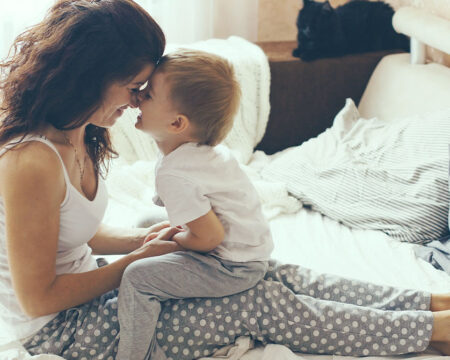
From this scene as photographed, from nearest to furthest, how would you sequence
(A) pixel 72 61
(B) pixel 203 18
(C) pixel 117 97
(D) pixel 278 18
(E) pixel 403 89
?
(A) pixel 72 61 < (C) pixel 117 97 < (E) pixel 403 89 < (B) pixel 203 18 < (D) pixel 278 18

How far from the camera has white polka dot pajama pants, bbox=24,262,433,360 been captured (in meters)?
1.27

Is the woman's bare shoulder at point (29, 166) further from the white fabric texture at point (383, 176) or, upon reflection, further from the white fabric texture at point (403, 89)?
the white fabric texture at point (403, 89)

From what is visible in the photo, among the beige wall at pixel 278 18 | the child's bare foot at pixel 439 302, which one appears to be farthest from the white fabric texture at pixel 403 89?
the child's bare foot at pixel 439 302

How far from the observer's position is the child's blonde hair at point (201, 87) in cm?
122

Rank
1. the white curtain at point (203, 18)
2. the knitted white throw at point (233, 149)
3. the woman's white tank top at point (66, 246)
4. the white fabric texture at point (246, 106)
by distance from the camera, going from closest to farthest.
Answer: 1. the woman's white tank top at point (66, 246)
2. the knitted white throw at point (233, 149)
3. the white fabric texture at point (246, 106)
4. the white curtain at point (203, 18)

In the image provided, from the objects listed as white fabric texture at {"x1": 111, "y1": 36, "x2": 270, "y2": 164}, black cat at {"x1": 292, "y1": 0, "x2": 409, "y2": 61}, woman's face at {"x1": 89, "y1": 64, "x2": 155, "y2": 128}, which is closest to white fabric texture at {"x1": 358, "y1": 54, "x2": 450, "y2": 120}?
black cat at {"x1": 292, "y1": 0, "x2": 409, "y2": 61}

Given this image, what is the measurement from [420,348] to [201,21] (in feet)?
→ 5.88

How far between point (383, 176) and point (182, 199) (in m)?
0.85

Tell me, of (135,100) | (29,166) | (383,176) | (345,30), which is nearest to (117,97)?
(135,100)

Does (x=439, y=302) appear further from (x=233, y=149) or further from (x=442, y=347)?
(x=233, y=149)

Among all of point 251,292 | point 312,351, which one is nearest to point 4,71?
point 251,292

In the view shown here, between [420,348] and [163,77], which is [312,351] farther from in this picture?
[163,77]

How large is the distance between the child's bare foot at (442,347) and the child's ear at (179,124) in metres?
0.73

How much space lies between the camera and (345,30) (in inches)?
95.7
